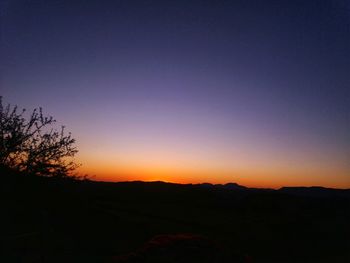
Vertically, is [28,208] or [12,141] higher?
[12,141]

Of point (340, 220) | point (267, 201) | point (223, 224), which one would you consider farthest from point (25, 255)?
point (267, 201)

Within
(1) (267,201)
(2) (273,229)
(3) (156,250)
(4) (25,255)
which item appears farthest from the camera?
(1) (267,201)

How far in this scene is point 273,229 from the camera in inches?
1460

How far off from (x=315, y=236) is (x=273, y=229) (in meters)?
4.37

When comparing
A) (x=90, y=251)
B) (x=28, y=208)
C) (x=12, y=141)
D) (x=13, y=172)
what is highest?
(x=12, y=141)

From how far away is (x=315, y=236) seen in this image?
37.6 metres

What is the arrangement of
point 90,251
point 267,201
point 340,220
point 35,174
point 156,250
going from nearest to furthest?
point 156,250 < point 90,251 < point 35,174 < point 340,220 < point 267,201

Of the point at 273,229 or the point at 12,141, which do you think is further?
the point at 273,229

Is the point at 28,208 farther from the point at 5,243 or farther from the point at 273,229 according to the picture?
the point at 273,229

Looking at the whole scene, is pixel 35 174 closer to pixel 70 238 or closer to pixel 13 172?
pixel 13 172

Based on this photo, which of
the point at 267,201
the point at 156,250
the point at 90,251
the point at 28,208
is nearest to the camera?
the point at 156,250

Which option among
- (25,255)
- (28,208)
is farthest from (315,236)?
(25,255)

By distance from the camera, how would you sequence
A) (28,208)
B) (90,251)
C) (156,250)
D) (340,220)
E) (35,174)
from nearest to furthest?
1. (156,250)
2. (90,251)
3. (28,208)
4. (35,174)
5. (340,220)

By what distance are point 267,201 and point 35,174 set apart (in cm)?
4268
